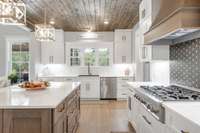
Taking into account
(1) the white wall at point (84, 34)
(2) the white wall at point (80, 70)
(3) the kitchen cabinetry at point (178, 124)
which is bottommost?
(3) the kitchen cabinetry at point (178, 124)

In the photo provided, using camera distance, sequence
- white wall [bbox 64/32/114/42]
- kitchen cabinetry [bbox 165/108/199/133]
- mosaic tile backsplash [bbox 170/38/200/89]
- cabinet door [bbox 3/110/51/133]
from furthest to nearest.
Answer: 1. white wall [bbox 64/32/114/42]
2. mosaic tile backsplash [bbox 170/38/200/89]
3. cabinet door [bbox 3/110/51/133]
4. kitchen cabinetry [bbox 165/108/199/133]

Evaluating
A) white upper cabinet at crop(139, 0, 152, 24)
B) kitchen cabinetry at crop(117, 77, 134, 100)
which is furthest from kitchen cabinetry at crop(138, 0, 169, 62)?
kitchen cabinetry at crop(117, 77, 134, 100)

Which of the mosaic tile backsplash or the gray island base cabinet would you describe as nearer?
the gray island base cabinet

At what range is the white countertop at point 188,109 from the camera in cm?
153

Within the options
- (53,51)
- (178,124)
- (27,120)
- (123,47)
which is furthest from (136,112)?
(53,51)

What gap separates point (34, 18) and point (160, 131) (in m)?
5.34

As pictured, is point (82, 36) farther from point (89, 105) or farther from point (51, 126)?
point (51, 126)

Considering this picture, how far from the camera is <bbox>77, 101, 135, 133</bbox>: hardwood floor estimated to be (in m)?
4.78

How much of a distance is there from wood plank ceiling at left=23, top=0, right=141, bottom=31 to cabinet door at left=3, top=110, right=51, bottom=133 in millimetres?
3044

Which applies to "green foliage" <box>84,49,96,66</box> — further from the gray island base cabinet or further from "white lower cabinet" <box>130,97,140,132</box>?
the gray island base cabinet

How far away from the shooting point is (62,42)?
879cm

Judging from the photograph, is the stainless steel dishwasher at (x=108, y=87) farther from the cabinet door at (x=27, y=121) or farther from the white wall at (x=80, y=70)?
the cabinet door at (x=27, y=121)

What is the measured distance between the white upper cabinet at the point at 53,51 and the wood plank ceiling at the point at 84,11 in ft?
4.92

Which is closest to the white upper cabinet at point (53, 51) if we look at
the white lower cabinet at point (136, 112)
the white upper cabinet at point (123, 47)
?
the white upper cabinet at point (123, 47)
